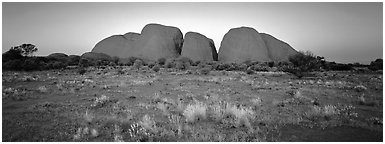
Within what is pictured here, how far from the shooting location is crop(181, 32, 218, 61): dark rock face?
5569 cm

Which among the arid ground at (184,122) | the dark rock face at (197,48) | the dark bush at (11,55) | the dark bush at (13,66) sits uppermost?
→ the dark rock face at (197,48)

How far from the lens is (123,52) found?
63594 mm

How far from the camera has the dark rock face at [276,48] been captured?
56.8 metres

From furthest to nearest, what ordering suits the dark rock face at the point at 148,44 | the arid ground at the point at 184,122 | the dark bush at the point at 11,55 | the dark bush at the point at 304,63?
the dark rock face at the point at 148,44 → the dark bush at the point at 11,55 → the dark bush at the point at 304,63 → the arid ground at the point at 184,122

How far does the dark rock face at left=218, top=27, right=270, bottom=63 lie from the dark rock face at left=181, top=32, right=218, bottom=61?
282 centimetres

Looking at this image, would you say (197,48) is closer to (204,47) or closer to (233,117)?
(204,47)

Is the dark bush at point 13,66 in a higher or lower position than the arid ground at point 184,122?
higher

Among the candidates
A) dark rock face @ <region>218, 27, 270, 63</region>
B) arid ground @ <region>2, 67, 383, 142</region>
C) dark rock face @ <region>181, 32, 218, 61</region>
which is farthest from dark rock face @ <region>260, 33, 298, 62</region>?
arid ground @ <region>2, 67, 383, 142</region>

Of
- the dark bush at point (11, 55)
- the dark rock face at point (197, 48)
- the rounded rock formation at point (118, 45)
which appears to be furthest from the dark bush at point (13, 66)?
the rounded rock formation at point (118, 45)

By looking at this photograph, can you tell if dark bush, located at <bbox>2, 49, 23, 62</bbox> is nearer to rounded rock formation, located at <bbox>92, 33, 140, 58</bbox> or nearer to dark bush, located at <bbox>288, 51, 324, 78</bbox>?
rounded rock formation, located at <bbox>92, 33, 140, 58</bbox>

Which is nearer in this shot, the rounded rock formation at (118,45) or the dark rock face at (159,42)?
the dark rock face at (159,42)

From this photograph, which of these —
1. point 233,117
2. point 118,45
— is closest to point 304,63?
point 233,117

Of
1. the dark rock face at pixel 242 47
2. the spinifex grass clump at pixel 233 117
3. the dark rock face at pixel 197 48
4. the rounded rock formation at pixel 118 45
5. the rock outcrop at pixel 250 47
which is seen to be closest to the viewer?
the spinifex grass clump at pixel 233 117

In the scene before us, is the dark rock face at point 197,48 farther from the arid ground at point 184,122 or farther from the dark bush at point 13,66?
the arid ground at point 184,122
